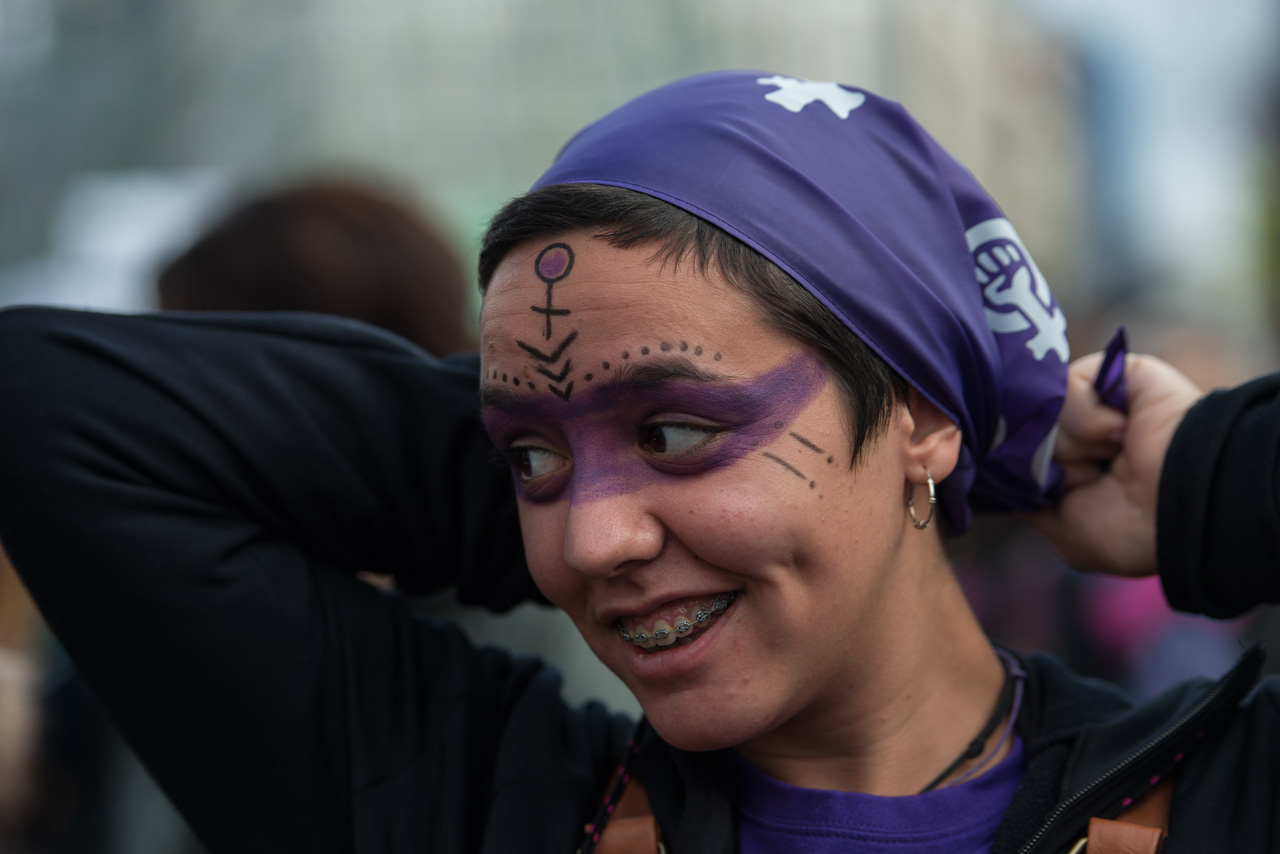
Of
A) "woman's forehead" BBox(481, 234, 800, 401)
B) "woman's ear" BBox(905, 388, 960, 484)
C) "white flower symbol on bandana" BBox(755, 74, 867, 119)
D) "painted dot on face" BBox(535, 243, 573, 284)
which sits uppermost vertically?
"white flower symbol on bandana" BBox(755, 74, 867, 119)

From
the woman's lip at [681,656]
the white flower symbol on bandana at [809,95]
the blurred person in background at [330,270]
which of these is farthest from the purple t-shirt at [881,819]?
the blurred person in background at [330,270]

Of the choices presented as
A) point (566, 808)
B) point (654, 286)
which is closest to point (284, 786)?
point (566, 808)

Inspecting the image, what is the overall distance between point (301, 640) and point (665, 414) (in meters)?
0.77

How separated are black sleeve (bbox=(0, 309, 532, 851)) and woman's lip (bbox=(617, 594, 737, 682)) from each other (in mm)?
450

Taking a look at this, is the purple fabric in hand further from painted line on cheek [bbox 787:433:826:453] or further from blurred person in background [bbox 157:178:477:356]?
blurred person in background [bbox 157:178:477:356]

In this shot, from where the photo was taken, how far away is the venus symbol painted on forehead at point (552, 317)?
1673 millimetres

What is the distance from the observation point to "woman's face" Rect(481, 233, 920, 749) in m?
1.63

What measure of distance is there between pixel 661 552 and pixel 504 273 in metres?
0.50

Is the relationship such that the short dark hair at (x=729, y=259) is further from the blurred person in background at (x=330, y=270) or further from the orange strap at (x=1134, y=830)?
the blurred person in background at (x=330, y=270)

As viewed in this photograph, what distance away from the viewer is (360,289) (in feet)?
9.57

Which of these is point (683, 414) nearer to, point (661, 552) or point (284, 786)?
point (661, 552)

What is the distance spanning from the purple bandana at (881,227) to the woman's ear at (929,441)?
3 cm

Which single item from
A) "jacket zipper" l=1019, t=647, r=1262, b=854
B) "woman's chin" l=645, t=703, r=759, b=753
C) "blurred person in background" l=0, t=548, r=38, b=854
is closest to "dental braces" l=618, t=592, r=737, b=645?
"woman's chin" l=645, t=703, r=759, b=753

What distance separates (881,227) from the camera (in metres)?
1.78
